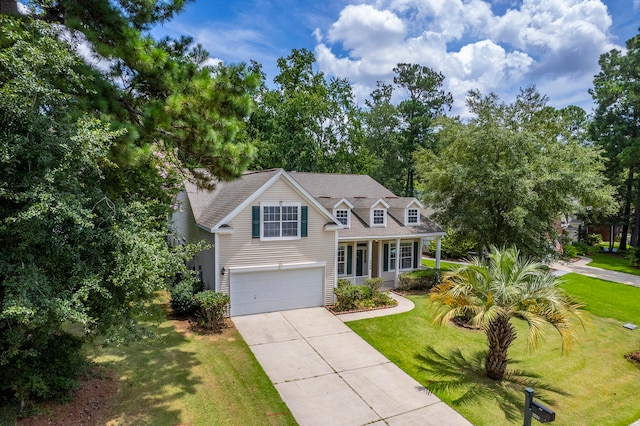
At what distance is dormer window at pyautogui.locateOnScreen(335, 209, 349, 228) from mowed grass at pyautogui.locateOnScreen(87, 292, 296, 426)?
8.81 m

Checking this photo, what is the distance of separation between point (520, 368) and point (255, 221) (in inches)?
420

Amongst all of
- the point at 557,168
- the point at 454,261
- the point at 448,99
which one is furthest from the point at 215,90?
the point at 448,99

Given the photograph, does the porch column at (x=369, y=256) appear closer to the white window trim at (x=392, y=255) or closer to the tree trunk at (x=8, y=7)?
the white window trim at (x=392, y=255)

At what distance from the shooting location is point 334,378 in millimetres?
9930

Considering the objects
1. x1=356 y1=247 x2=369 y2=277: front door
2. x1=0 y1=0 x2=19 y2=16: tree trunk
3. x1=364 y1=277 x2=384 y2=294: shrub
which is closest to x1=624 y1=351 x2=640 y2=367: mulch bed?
x1=364 y1=277 x2=384 y2=294: shrub

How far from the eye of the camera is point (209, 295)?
43.2ft

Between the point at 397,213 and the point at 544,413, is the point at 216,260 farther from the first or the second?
the point at 397,213

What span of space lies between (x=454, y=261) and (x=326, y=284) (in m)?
16.3

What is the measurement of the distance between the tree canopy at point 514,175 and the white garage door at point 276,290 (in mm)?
9362

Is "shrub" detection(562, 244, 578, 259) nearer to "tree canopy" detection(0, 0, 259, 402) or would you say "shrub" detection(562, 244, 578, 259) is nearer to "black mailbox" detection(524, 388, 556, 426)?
"black mailbox" detection(524, 388, 556, 426)

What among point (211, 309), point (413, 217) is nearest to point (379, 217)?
point (413, 217)

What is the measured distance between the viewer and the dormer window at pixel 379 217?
19828 mm

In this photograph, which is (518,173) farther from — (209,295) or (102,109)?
(102,109)

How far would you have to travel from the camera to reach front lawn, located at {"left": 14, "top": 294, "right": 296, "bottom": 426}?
7879 mm
